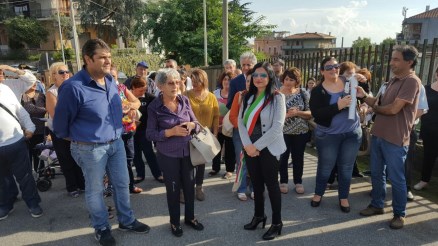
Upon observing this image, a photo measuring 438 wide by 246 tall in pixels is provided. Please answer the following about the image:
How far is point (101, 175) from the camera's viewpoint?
3.02 m

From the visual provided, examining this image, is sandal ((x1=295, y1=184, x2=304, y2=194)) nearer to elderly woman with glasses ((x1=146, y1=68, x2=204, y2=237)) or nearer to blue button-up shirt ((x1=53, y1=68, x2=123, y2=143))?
elderly woman with glasses ((x1=146, y1=68, x2=204, y2=237))

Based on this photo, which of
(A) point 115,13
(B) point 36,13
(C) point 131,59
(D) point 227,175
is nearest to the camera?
(D) point 227,175

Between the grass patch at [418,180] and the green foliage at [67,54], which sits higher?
the green foliage at [67,54]

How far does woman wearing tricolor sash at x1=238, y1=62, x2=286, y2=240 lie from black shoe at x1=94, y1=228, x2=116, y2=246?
163 centimetres

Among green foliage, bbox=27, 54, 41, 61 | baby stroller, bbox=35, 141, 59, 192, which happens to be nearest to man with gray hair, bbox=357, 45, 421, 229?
baby stroller, bbox=35, 141, 59, 192

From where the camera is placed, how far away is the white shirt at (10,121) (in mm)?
3420

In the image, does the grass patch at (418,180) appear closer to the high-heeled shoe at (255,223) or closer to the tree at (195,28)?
the high-heeled shoe at (255,223)

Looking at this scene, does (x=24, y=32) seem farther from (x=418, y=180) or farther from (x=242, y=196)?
(x=418, y=180)

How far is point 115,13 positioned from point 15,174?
115 ft

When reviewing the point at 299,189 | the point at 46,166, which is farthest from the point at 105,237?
the point at 299,189

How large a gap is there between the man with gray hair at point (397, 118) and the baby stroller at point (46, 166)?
455cm

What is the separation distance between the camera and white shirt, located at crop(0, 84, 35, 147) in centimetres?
342

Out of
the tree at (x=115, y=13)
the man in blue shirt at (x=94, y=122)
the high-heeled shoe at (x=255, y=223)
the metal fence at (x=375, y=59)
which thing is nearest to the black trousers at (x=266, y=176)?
the high-heeled shoe at (x=255, y=223)

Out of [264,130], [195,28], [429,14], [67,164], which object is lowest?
[67,164]
